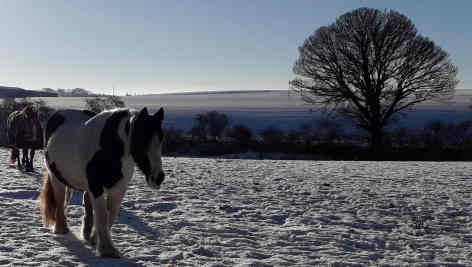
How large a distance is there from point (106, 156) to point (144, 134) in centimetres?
62

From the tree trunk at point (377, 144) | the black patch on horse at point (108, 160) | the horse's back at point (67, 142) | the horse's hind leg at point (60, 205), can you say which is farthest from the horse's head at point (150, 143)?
the tree trunk at point (377, 144)

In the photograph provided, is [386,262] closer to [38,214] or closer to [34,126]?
[38,214]

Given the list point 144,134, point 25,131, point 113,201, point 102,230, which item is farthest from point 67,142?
point 25,131

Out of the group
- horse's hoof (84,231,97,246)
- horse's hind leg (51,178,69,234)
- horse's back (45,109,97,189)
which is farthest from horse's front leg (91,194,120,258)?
horse's hind leg (51,178,69,234)

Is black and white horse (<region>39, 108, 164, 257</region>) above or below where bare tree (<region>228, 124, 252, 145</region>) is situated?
above

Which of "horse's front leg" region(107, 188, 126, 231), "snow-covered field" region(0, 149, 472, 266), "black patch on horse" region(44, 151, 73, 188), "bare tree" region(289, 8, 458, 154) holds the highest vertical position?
"bare tree" region(289, 8, 458, 154)

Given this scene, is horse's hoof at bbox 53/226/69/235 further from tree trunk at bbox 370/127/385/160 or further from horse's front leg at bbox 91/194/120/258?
tree trunk at bbox 370/127/385/160

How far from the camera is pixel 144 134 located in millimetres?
3676

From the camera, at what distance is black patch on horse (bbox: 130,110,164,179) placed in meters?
3.67

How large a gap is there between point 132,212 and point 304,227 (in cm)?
304

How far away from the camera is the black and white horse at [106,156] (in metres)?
3.68

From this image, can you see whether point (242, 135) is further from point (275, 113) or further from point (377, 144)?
point (275, 113)

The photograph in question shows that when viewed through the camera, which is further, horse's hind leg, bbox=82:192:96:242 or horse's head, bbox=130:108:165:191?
horse's hind leg, bbox=82:192:96:242

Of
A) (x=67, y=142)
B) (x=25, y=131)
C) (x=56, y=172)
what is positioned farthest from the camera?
(x=25, y=131)
